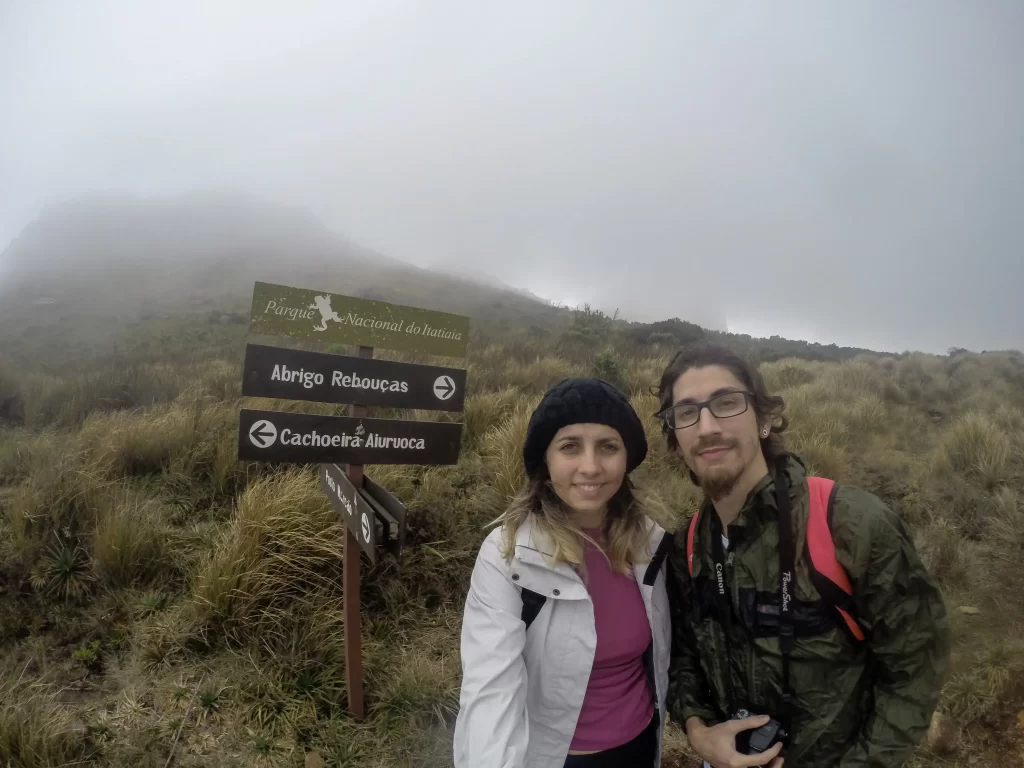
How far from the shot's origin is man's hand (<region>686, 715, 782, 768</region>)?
4.87 feet

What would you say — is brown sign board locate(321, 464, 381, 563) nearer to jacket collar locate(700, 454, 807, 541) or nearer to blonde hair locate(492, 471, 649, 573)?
blonde hair locate(492, 471, 649, 573)

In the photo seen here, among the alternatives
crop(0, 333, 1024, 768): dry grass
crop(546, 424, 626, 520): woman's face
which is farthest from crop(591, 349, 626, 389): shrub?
crop(546, 424, 626, 520): woman's face

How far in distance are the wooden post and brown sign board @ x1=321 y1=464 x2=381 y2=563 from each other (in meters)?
0.07

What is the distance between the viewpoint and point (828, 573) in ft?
4.67

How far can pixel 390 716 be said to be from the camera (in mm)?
Answer: 2709

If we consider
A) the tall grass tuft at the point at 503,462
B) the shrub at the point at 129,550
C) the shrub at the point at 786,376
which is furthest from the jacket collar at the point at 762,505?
the shrub at the point at 786,376

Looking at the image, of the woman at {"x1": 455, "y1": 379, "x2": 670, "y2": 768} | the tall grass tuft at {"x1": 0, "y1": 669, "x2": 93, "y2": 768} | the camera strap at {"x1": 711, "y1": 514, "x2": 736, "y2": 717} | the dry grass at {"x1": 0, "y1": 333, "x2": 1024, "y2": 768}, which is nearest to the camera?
the woman at {"x1": 455, "y1": 379, "x2": 670, "y2": 768}

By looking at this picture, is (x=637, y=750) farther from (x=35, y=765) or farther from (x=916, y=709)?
(x=35, y=765)

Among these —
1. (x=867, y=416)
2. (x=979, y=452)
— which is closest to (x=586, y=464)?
(x=979, y=452)

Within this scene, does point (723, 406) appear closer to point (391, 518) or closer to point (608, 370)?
point (391, 518)

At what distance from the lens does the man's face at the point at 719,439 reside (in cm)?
167

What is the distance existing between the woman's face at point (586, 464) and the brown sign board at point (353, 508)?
2.78 ft

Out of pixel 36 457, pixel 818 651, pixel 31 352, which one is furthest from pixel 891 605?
pixel 31 352

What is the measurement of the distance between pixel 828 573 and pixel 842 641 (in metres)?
0.21
